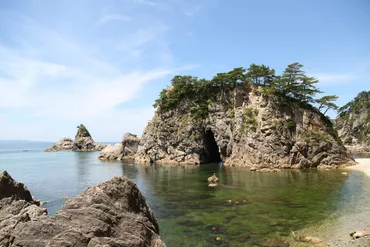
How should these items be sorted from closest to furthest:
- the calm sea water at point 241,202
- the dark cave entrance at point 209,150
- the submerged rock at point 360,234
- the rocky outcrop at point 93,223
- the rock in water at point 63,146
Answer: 1. the rocky outcrop at point 93,223
2. the submerged rock at point 360,234
3. the calm sea water at point 241,202
4. the dark cave entrance at point 209,150
5. the rock in water at point 63,146

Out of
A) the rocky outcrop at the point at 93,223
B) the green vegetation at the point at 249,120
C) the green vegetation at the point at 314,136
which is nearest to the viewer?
the rocky outcrop at the point at 93,223

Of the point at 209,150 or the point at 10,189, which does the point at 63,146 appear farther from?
the point at 10,189

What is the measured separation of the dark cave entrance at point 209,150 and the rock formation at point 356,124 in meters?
65.9

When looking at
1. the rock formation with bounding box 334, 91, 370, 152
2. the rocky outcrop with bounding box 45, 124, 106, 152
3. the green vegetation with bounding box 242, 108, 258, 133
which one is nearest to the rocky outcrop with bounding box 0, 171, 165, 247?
the green vegetation with bounding box 242, 108, 258, 133

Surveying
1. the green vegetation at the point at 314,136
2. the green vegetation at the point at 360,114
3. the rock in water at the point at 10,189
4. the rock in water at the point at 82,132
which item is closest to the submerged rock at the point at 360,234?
the rock in water at the point at 10,189

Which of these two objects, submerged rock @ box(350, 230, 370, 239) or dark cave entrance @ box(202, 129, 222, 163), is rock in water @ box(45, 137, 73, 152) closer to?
dark cave entrance @ box(202, 129, 222, 163)

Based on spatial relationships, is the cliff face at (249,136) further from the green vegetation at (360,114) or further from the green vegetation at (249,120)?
the green vegetation at (360,114)

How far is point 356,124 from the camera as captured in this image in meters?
125

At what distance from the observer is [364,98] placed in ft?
A: 444

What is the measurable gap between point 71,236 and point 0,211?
1033 cm

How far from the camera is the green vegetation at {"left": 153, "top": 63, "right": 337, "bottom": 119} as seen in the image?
67.4m

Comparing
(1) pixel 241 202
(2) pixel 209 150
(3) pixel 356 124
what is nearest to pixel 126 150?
(2) pixel 209 150

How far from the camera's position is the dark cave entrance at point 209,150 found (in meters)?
79.2

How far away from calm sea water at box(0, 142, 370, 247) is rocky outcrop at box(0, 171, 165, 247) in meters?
6.67
